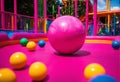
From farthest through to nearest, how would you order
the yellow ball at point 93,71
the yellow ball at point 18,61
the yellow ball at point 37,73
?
the yellow ball at point 18,61 → the yellow ball at point 37,73 → the yellow ball at point 93,71

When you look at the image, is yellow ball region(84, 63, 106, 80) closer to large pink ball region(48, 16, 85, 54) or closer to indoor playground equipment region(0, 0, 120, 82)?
indoor playground equipment region(0, 0, 120, 82)

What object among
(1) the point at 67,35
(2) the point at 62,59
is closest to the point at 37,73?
(2) the point at 62,59

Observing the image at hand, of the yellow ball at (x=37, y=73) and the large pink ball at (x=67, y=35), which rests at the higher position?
the large pink ball at (x=67, y=35)

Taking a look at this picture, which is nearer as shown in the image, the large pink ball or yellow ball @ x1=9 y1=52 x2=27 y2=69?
yellow ball @ x1=9 y1=52 x2=27 y2=69

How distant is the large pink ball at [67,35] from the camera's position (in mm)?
4387

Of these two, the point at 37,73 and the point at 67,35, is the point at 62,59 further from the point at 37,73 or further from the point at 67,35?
the point at 37,73

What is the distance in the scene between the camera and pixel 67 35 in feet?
14.4

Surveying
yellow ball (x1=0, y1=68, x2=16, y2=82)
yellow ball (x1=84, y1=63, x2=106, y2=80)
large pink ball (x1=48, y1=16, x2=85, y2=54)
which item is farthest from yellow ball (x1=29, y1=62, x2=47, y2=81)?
large pink ball (x1=48, y1=16, x2=85, y2=54)

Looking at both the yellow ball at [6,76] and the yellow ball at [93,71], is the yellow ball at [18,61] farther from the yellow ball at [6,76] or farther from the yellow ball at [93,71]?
the yellow ball at [93,71]

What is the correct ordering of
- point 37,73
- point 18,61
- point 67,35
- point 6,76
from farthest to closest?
1. point 67,35
2. point 18,61
3. point 37,73
4. point 6,76

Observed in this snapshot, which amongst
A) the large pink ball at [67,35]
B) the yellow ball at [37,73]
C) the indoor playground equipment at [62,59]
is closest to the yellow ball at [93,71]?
the indoor playground equipment at [62,59]

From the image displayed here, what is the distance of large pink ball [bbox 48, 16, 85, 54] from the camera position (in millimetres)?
4387

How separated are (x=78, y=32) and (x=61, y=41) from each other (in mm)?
416

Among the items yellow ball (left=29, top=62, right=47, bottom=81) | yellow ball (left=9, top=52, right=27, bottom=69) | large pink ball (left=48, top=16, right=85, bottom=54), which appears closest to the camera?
yellow ball (left=29, top=62, right=47, bottom=81)
